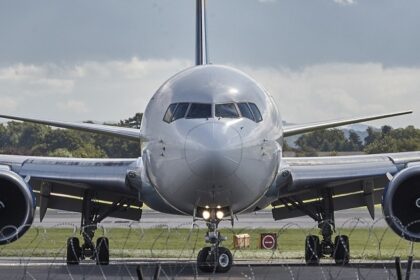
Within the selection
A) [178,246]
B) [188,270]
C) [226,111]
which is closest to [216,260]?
[188,270]

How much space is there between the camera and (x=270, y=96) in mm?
20203

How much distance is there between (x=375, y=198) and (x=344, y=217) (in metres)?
24.9

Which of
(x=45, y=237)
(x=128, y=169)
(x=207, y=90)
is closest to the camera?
(x=207, y=90)

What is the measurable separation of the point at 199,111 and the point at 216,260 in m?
2.69

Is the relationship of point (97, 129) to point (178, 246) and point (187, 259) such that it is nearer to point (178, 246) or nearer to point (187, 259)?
point (187, 259)

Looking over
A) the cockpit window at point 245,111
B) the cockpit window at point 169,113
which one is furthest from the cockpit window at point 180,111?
the cockpit window at point 245,111

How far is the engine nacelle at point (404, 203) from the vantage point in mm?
20567

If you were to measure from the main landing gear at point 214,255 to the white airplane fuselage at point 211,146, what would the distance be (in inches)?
19.5

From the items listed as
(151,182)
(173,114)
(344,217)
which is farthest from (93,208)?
(344,217)

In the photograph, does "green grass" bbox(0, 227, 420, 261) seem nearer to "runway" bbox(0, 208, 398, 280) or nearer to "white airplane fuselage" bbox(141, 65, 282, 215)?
"runway" bbox(0, 208, 398, 280)

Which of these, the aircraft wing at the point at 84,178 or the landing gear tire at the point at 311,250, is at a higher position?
the aircraft wing at the point at 84,178

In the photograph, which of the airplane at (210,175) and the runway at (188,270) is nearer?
the airplane at (210,175)

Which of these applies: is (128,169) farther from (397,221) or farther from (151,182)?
(397,221)

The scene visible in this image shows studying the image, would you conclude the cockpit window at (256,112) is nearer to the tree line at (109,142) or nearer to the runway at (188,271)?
the runway at (188,271)
